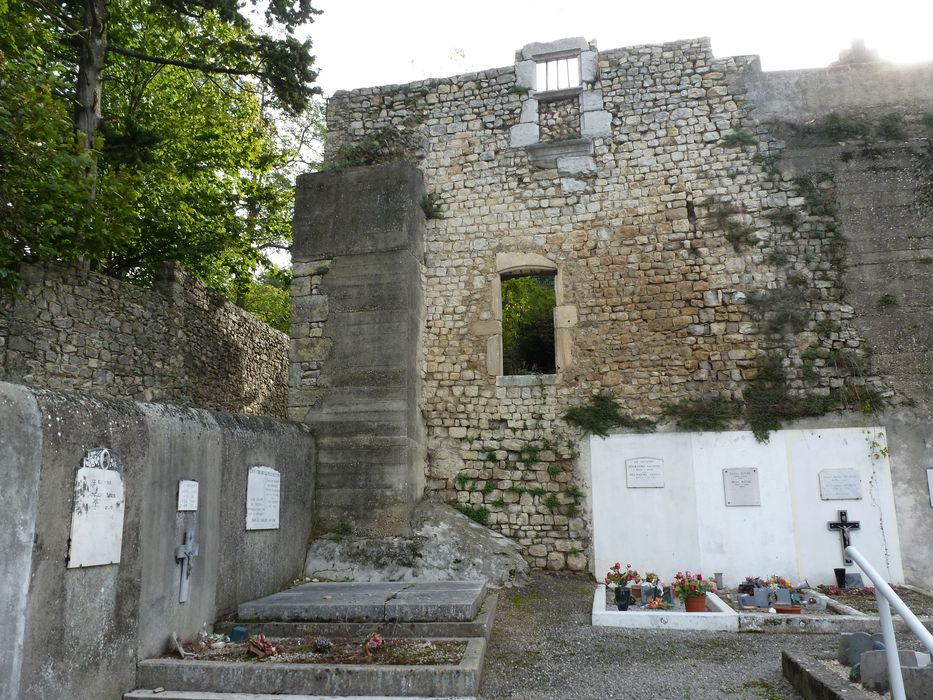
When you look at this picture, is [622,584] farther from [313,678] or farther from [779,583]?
[313,678]

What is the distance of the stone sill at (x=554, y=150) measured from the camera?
368 inches

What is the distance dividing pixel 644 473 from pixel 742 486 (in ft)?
3.62

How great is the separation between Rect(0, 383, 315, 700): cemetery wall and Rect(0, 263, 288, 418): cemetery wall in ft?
13.0

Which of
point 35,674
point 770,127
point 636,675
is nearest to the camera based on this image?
point 35,674

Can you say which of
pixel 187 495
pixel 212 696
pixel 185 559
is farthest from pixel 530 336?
pixel 212 696

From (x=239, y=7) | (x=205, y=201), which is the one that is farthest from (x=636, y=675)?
(x=205, y=201)

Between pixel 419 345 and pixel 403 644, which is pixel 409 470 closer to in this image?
pixel 419 345

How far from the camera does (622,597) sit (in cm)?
662

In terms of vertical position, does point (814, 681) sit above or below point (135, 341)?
below

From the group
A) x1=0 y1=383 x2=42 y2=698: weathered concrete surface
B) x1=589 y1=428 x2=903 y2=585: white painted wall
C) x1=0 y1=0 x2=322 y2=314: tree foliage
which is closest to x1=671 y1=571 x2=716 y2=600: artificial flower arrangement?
x1=589 y1=428 x2=903 y2=585: white painted wall

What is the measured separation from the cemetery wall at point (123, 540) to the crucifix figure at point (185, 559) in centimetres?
4

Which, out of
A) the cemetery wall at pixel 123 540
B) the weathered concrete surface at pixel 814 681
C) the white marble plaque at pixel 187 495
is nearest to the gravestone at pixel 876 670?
the weathered concrete surface at pixel 814 681

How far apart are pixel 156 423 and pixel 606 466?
17.5 ft

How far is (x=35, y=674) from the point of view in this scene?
3.63 m
